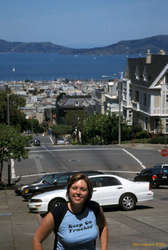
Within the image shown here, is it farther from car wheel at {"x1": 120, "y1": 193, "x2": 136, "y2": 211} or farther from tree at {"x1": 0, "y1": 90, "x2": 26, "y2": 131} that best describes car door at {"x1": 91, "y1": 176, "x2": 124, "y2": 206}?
tree at {"x1": 0, "y1": 90, "x2": 26, "y2": 131}

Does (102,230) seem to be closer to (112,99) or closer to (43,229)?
(43,229)

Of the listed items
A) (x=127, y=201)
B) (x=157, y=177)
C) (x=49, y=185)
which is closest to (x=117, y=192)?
(x=127, y=201)

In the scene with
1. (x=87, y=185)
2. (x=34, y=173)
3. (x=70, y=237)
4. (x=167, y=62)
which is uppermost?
(x=167, y=62)

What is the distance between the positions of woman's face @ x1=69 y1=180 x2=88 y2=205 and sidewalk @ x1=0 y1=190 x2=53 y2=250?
253 inches

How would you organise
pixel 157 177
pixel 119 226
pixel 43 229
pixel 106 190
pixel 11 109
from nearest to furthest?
pixel 43 229, pixel 119 226, pixel 106 190, pixel 157 177, pixel 11 109

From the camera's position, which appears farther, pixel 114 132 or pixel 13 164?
pixel 114 132

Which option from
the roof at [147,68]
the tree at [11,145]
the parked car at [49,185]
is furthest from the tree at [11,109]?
the parked car at [49,185]

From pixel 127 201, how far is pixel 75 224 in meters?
12.8

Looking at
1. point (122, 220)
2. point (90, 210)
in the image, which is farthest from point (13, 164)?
point (90, 210)

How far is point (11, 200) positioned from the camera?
22.8 meters

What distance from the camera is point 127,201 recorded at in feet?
58.8

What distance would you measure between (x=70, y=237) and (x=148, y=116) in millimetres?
56372

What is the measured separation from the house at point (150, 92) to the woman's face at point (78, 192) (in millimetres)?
53484

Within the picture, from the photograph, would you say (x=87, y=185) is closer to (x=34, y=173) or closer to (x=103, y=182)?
(x=103, y=182)
